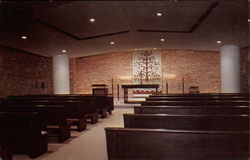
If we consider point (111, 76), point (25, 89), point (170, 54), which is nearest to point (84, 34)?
point (25, 89)

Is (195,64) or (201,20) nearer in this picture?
(201,20)

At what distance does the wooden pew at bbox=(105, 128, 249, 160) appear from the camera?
1.90 m

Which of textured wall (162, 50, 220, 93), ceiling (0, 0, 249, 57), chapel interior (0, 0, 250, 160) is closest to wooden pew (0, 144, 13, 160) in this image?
chapel interior (0, 0, 250, 160)

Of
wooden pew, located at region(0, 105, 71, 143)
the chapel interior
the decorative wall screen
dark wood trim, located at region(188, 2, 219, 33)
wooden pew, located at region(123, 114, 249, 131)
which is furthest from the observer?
the decorative wall screen

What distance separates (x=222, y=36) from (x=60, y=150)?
22.2ft

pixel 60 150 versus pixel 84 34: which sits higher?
pixel 84 34

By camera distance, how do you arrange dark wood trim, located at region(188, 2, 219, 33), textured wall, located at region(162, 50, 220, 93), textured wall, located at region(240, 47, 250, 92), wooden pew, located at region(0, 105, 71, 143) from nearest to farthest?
wooden pew, located at region(0, 105, 71, 143), dark wood trim, located at region(188, 2, 219, 33), textured wall, located at region(240, 47, 250, 92), textured wall, located at region(162, 50, 220, 93)

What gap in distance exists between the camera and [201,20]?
6.13m

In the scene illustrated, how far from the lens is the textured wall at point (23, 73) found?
8.50m

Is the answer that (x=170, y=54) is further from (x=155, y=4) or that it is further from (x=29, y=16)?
(x=29, y=16)

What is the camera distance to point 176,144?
6.65 ft

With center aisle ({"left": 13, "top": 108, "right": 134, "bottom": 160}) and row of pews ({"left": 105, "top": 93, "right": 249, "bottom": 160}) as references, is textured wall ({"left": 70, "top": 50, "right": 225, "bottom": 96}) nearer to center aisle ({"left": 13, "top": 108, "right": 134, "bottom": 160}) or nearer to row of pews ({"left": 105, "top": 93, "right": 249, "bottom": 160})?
center aisle ({"left": 13, "top": 108, "right": 134, "bottom": 160})

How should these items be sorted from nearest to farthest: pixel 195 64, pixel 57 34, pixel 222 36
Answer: pixel 57 34 → pixel 222 36 → pixel 195 64

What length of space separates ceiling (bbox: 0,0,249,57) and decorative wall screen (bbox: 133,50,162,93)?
3597 millimetres
